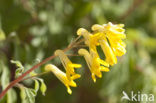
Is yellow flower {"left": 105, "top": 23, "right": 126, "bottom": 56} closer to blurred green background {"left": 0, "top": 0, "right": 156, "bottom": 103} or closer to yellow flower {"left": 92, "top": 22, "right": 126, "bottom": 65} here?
yellow flower {"left": 92, "top": 22, "right": 126, "bottom": 65}

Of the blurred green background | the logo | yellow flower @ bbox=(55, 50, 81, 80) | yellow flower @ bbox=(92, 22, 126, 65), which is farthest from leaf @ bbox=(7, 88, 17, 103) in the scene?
the logo

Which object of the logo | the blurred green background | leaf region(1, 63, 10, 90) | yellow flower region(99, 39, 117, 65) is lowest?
yellow flower region(99, 39, 117, 65)

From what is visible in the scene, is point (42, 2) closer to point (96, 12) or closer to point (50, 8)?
point (50, 8)

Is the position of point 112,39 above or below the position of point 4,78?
below

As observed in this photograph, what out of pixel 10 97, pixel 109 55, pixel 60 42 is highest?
pixel 60 42

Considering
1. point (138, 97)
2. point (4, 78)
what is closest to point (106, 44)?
point (4, 78)

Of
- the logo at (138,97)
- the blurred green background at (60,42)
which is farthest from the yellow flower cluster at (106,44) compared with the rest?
the logo at (138,97)

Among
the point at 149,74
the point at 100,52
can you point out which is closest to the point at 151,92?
the point at 149,74

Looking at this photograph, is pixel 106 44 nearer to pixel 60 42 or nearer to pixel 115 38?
pixel 115 38
